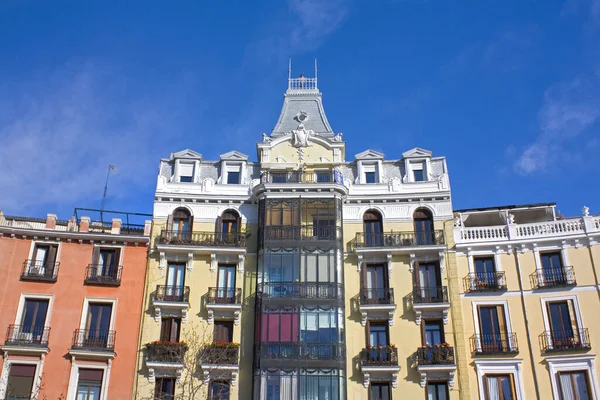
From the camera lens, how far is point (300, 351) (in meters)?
37.4

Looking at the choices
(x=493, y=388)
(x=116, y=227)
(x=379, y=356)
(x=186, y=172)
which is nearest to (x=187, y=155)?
(x=186, y=172)

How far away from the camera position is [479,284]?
39.7 m

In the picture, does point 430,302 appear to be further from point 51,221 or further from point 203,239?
point 51,221

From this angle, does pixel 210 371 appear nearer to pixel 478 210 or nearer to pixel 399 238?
pixel 399 238

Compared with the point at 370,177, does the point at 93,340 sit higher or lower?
lower

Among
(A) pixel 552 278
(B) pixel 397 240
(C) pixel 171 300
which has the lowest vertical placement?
(C) pixel 171 300

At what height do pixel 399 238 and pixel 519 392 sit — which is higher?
pixel 399 238

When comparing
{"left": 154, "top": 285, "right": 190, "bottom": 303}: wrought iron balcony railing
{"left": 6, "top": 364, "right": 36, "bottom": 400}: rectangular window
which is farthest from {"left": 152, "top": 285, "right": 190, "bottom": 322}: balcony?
{"left": 6, "top": 364, "right": 36, "bottom": 400}: rectangular window

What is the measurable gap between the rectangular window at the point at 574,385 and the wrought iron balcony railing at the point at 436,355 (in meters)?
5.99

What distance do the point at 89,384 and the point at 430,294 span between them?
20.5 meters

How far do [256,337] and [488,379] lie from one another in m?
13.3

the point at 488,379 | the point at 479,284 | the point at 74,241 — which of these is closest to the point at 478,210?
the point at 479,284

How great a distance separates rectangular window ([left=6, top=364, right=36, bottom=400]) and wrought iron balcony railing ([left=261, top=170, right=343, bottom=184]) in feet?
58.3

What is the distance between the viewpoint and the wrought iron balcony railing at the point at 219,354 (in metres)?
37.9
